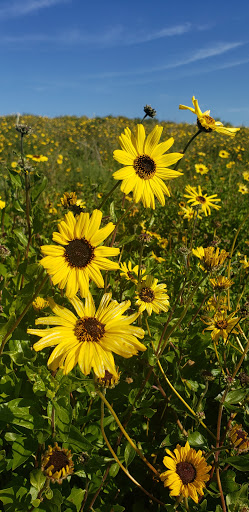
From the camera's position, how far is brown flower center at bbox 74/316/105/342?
1.07 meters

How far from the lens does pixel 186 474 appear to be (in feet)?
3.96

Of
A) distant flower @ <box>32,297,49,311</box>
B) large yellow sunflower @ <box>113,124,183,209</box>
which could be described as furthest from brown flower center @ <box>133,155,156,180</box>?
distant flower @ <box>32,297,49,311</box>

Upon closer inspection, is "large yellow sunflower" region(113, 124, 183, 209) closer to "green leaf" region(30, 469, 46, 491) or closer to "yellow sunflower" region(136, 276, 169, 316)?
"yellow sunflower" region(136, 276, 169, 316)

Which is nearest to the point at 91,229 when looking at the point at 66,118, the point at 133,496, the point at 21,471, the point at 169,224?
the point at 21,471

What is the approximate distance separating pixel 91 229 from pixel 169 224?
353 centimetres

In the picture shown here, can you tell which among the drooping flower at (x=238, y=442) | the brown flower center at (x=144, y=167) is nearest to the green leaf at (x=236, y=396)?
the drooping flower at (x=238, y=442)

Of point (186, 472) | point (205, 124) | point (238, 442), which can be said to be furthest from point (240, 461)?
point (205, 124)

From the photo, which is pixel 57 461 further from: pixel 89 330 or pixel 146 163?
pixel 146 163

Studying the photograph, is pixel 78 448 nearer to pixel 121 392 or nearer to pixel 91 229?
pixel 121 392

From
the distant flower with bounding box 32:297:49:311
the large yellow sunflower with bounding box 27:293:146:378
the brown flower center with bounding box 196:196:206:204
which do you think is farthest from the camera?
the brown flower center with bounding box 196:196:206:204

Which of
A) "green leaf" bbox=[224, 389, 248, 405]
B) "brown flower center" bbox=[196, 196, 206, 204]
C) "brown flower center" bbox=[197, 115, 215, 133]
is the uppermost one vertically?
"brown flower center" bbox=[197, 115, 215, 133]

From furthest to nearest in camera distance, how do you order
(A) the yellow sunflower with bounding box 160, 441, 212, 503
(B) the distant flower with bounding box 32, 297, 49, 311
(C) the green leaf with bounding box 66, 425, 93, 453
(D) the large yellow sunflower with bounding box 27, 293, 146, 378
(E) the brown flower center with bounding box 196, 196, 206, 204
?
1. (E) the brown flower center with bounding box 196, 196, 206, 204
2. (B) the distant flower with bounding box 32, 297, 49, 311
3. (C) the green leaf with bounding box 66, 425, 93, 453
4. (A) the yellow sunflower with bounding box 160, 441, 212, 503
5. (D) the large yellow sunflower with bounding box 27, 293, 146, 378

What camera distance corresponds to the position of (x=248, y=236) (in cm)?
439

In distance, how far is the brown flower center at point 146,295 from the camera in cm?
170
